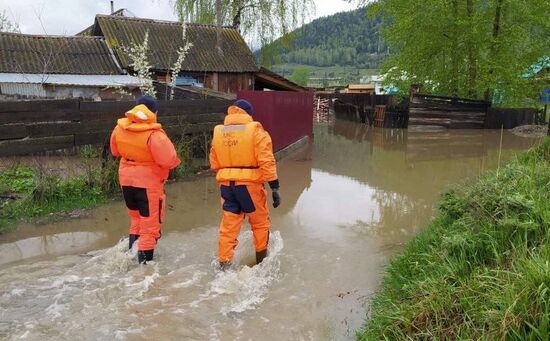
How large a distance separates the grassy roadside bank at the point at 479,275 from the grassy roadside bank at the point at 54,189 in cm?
469

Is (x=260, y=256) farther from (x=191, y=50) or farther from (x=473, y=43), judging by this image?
(x=473, y=43)

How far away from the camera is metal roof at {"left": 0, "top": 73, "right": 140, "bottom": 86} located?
54.0 ft

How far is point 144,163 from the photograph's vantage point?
4746mm

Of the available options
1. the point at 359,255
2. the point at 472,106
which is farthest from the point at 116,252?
the point at 472,106

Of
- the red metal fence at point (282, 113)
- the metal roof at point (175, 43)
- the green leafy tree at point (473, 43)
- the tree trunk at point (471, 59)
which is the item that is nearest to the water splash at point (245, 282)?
the red metal fence at point (282, 113)

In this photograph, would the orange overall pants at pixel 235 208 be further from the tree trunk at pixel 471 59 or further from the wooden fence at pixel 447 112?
the tree trunk at pixel 471 59

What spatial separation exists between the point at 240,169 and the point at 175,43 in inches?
678

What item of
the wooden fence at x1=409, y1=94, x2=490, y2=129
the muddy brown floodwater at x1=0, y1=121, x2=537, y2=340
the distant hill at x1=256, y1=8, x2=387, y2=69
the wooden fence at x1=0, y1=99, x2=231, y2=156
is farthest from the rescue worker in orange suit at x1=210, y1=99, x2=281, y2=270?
the distant hill at x1=256, y1=8, x2=387, y2=69

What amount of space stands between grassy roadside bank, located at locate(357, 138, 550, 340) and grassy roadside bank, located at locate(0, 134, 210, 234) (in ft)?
15.4

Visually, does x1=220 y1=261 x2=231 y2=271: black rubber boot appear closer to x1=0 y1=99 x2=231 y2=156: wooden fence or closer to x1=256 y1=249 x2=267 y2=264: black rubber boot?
x1=256 y1=249 x2=267 y2=264: black rubber boot

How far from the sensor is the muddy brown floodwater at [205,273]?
3.77 meters

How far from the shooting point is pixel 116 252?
521 centimetres

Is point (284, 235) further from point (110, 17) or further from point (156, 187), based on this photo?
point (110, 17)

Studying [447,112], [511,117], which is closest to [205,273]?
[447,112]
